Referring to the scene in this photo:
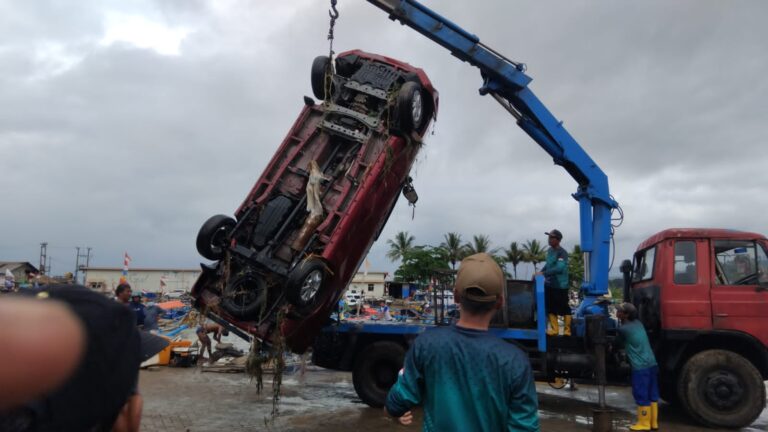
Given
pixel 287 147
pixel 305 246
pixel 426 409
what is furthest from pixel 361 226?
pixel 426 409

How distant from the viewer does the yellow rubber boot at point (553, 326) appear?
782 centimetres

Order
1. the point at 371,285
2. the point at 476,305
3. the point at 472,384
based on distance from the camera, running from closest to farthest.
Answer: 1. the point at 472,384
2. the point at 476,305
3. the point at 371,285

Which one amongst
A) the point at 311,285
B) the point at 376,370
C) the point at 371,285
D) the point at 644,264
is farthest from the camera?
the point at 371,285

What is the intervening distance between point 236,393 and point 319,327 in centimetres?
249

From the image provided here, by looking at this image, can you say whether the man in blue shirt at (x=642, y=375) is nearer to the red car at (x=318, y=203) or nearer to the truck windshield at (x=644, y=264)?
the truck windshield at (x=644, y=264)

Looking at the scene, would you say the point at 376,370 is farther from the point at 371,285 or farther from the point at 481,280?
the point at 371,285

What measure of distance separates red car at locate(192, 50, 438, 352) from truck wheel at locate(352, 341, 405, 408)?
2.86 feet

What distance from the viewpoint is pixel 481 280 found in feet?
7.63

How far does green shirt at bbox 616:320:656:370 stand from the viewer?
7.12 metres

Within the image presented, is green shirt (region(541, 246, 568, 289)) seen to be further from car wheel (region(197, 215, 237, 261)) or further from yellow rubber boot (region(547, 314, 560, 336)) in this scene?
car wheel (region(197, 215, 237, 261))

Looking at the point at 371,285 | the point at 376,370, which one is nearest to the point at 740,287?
the point at 376,370

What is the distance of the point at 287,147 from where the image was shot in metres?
7.88

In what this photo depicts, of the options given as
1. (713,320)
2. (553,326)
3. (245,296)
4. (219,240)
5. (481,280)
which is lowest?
(553,326)

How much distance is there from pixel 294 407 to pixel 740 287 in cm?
641
